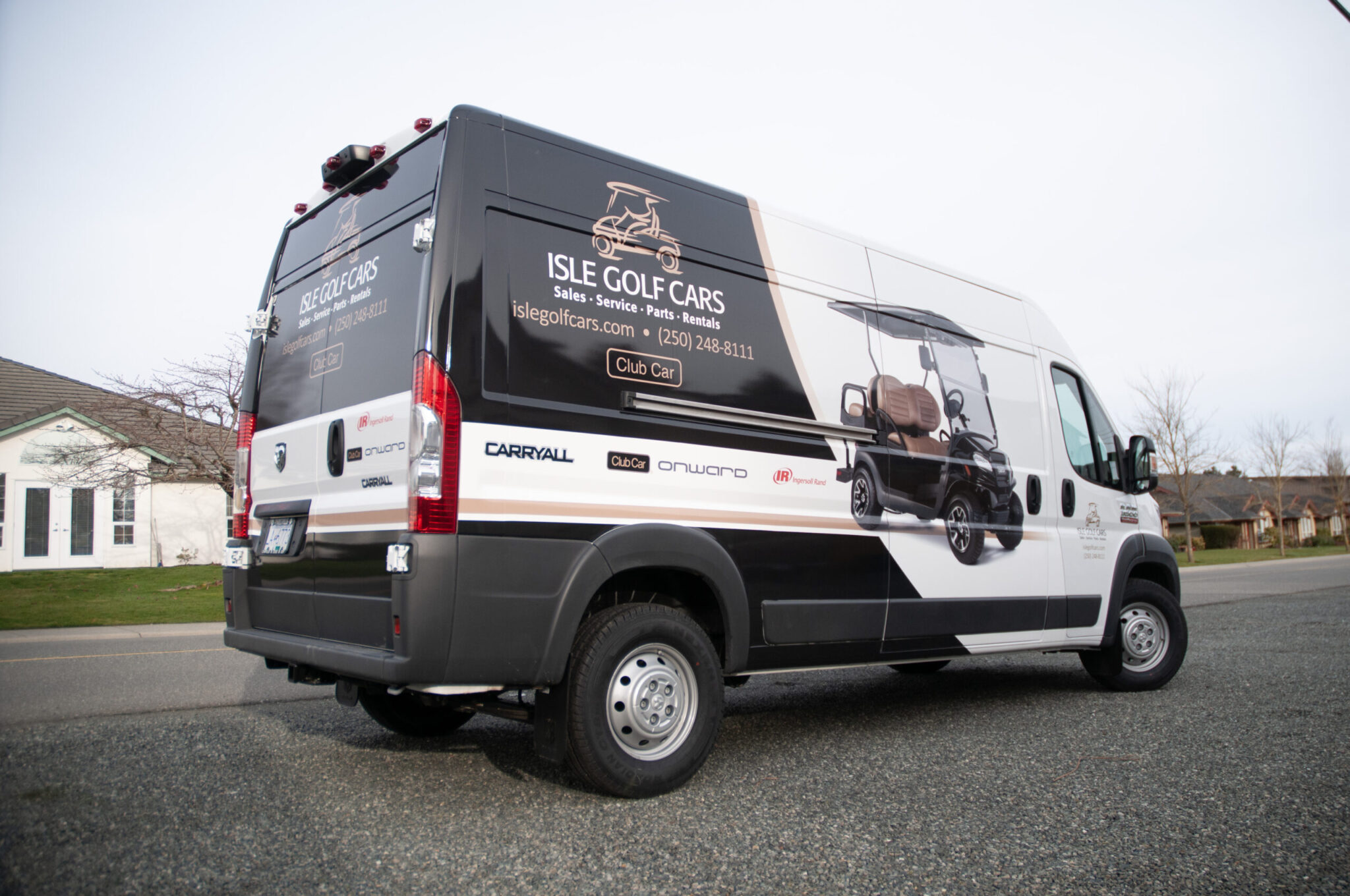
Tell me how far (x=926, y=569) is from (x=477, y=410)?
2.79 metres

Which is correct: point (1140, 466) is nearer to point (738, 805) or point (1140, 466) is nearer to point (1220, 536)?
point (738, 805)

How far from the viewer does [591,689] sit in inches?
136

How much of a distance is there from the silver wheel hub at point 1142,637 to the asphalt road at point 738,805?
40 centimetres

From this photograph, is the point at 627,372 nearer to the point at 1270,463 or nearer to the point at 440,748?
the point at 440,748

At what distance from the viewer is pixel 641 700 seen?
3.65 metres

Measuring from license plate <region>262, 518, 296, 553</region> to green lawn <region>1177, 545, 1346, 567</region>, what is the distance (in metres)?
33.9

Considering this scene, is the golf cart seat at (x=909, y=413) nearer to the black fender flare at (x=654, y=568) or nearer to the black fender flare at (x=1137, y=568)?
the black fender flare at (x=654, y=568)

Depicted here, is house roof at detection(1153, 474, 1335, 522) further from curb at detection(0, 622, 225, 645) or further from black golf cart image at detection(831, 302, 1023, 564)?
black golf cart image at detection(831, 302, 1023, 564)

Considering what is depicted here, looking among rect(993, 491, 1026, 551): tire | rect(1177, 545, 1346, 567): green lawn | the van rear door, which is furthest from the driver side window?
rect(1177, 545, 1346, 567): green lawn

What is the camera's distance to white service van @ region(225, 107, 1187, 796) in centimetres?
332

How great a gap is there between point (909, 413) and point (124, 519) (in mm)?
24470

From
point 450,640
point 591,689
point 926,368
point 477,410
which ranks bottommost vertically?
point 591,689

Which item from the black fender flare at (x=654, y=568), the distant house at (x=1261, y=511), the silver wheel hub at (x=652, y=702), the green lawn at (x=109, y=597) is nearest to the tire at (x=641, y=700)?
the silver wheel hub at (x=652, y=702)

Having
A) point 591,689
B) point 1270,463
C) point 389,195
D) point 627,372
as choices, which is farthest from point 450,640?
point 1270,463
